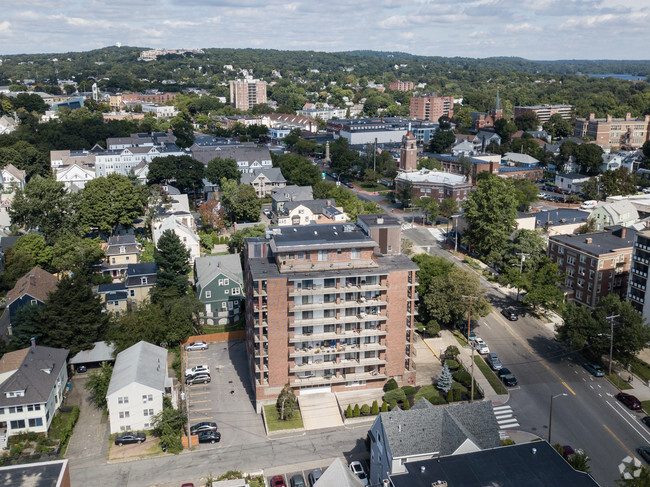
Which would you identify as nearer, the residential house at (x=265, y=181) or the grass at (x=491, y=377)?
the grass at (x=491, y=377)

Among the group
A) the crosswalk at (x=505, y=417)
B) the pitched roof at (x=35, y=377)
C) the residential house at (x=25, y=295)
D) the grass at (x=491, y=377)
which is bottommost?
the crosswalk at (x=505, y=417)

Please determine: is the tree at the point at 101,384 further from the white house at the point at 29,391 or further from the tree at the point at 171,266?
the tree at the point at 171,266

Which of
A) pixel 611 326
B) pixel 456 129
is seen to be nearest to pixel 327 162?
pixel 456 129

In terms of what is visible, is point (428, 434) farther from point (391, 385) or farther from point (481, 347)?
point (481, 347)

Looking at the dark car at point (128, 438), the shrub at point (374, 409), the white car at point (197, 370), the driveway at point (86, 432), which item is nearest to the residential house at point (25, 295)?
the driveway at point (86, 432)

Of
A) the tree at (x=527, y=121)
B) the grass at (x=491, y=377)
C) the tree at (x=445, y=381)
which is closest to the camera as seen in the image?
the tree at (x=445, y=381)

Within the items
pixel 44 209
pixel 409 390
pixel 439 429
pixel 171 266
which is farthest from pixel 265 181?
pixel 439 429

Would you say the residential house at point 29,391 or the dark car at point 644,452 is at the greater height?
the residential house at point 29,391
